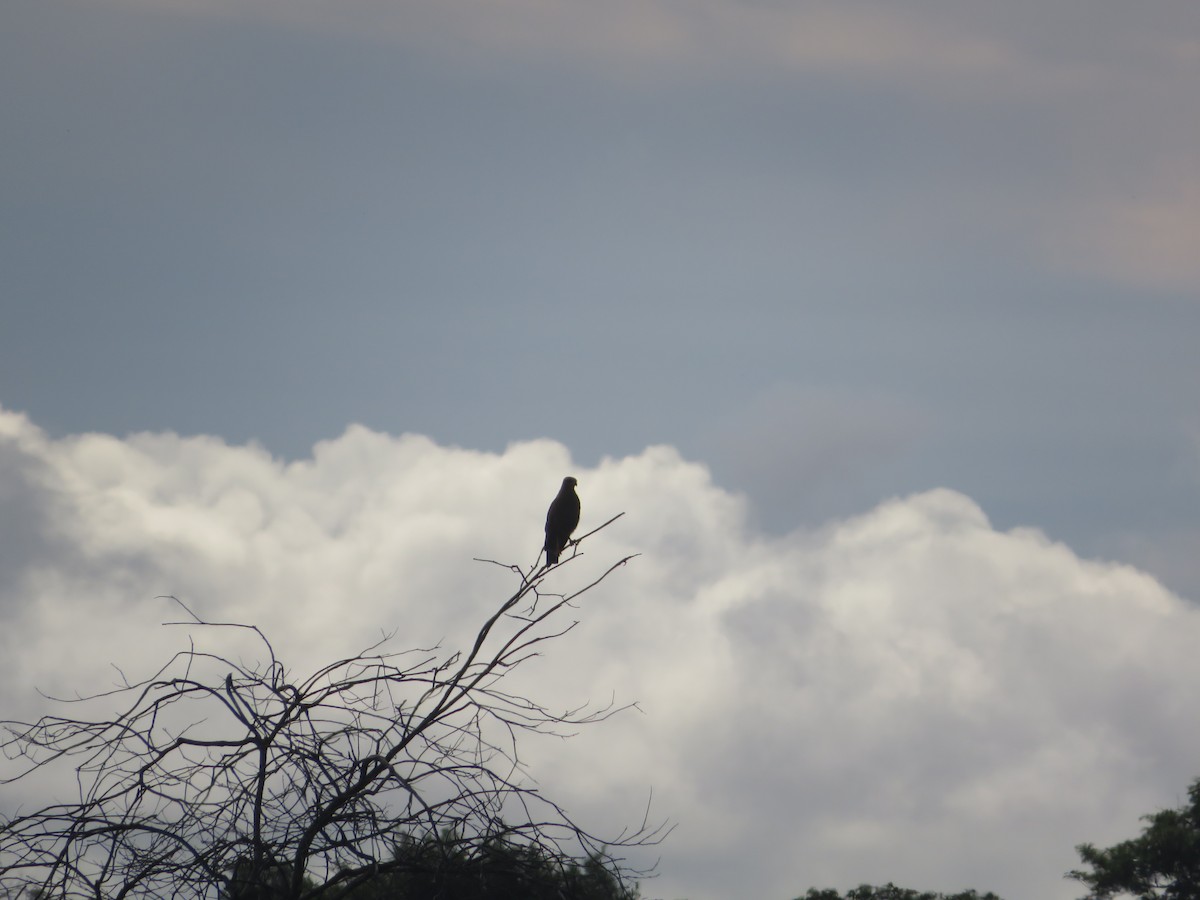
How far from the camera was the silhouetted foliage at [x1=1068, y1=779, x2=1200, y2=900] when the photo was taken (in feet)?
67.6

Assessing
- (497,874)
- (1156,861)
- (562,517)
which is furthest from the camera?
(1156,861)

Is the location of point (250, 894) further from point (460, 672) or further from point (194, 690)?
point (460, 672)

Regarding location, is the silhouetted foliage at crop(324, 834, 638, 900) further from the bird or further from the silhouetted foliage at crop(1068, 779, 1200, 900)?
the silhouetted foliage at crop(1068, 779, 1200, 900)

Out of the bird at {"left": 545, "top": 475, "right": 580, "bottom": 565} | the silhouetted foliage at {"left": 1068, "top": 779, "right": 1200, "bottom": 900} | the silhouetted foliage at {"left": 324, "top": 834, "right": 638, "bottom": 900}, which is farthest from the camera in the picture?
the silhouetted foliage at {"left": 1068, "top": 779, "right": 1200, "bottom": 900}

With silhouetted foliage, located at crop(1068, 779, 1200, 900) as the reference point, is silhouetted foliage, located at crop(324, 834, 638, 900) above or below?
below

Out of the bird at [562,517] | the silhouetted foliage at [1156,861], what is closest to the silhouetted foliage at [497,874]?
the bird at [562,517]

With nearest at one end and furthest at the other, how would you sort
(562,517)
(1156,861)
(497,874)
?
(497,874) → (562,517) → (1156,861)

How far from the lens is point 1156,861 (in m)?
20.9

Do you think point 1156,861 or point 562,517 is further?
point 1156,861

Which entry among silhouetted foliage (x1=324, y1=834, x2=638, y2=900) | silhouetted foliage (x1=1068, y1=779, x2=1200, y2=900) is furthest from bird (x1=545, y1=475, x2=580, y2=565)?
silhouetted foliage (x1=1068, y1=779, x2=1200, y2=900)

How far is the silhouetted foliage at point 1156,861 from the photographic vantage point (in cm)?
2061

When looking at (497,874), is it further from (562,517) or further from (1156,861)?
(1156,861)

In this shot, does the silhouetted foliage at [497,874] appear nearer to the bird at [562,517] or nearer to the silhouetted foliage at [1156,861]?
the bird at [562,517]

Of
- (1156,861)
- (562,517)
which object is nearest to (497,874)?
(562,517)
